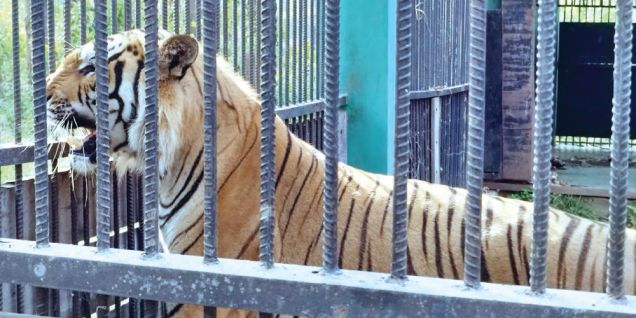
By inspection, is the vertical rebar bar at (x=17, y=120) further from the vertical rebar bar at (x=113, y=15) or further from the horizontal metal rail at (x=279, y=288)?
the horizontal metal rail at (x=279, y=288)

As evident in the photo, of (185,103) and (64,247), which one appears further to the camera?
(185,103)

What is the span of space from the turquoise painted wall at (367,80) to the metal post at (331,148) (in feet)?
17.1

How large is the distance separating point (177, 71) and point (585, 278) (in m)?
1.59

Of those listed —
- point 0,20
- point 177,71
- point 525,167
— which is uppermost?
point 0,20

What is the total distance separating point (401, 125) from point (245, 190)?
6.15 ft

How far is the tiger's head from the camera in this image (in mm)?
3357

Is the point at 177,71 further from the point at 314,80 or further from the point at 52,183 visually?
the point at 314,80

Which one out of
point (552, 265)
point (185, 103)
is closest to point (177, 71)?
point (185, 103)

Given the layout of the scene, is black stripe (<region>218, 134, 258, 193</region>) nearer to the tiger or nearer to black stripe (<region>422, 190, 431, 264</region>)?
the tiger

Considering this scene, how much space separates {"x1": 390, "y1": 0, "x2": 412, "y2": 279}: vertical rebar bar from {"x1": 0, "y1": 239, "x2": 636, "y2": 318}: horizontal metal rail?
4cm

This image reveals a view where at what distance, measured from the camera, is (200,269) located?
1.59 meters

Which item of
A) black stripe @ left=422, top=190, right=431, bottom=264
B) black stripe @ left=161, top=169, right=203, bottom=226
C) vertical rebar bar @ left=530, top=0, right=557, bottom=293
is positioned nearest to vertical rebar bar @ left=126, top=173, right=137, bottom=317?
black stripe @ left=161, top=169, right=203, bottom=226

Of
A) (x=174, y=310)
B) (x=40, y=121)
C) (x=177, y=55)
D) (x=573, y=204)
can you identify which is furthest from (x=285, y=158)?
(x=573, y=204)

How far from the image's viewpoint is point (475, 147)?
1471mm
